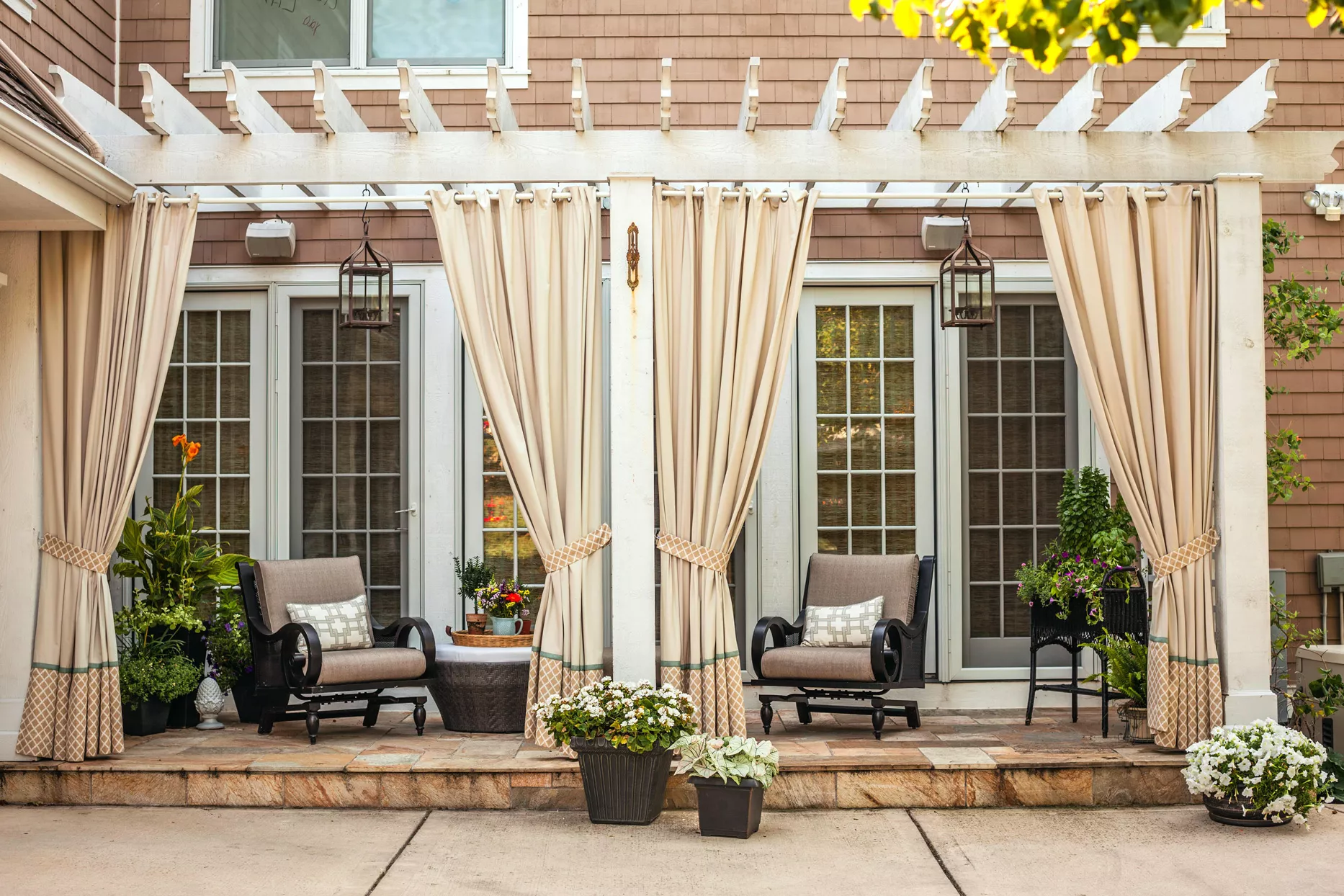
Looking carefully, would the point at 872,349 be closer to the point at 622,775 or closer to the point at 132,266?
the point at 622,775

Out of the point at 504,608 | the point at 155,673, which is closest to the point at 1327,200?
the point at 504,608

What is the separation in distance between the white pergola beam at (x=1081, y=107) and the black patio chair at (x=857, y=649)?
2.16m

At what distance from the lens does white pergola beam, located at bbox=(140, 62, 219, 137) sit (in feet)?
16.6

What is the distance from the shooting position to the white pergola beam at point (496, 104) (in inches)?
193

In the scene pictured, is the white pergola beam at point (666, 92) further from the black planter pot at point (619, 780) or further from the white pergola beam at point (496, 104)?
the black planter pot at point (619, 780)

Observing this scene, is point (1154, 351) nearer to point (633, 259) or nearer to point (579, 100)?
point (633, 259)

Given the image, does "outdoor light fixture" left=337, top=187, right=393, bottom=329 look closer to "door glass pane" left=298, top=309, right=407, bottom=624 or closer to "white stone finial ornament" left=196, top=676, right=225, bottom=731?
"door glass pane" left=298, top=309, right=407, bottom=624

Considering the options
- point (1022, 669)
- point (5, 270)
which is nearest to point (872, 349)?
point (1022, 669)

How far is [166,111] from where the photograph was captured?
525 cm

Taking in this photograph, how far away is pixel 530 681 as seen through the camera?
5254 millimetres

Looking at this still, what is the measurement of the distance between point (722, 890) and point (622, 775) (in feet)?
2.71

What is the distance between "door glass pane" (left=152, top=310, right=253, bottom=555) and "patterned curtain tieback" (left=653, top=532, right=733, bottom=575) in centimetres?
274

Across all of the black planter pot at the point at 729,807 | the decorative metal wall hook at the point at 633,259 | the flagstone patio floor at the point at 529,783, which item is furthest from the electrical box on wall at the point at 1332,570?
the decorative metal wall hook at the point at 633,259

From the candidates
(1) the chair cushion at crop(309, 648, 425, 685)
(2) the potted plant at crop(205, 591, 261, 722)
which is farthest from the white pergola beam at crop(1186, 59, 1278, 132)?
(2) the potted plant at crop(205, 591, 261, 722)
